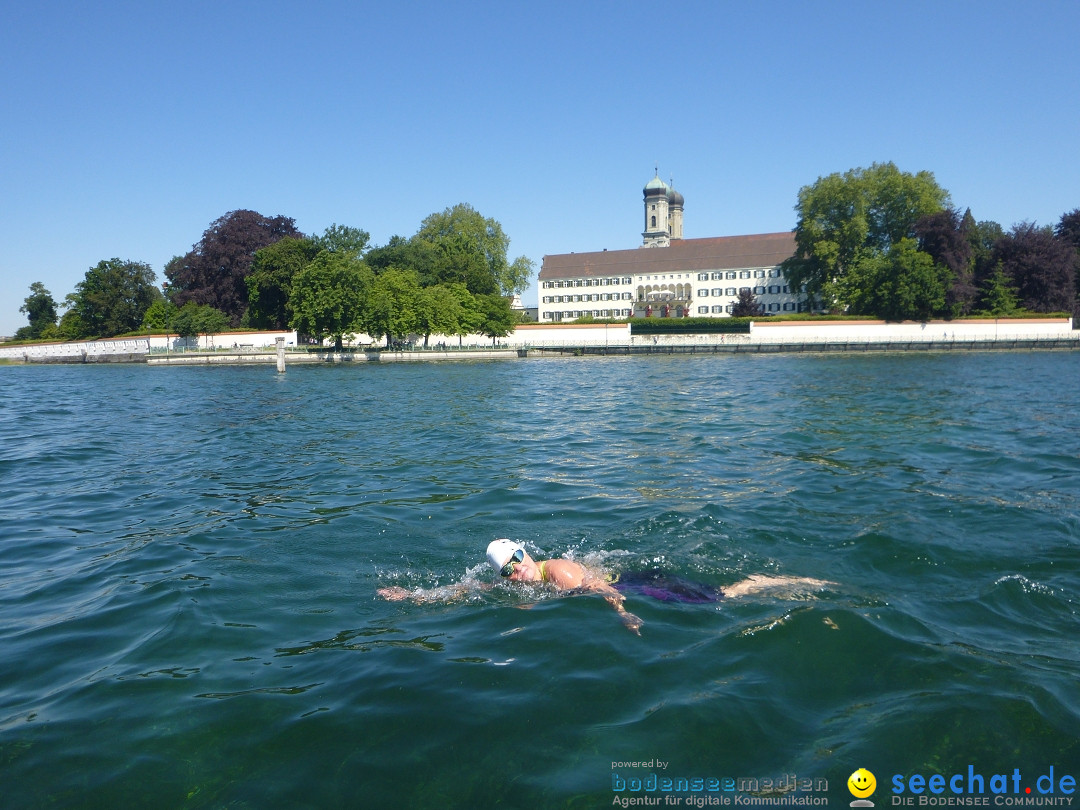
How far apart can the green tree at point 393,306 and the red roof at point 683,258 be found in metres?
54.2

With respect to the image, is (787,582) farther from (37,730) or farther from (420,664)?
(37,730)

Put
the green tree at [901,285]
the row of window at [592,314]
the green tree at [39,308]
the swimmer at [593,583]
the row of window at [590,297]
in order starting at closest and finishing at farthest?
the swimmer at [593,583]
the green tree at [901,285]
the green tree at [39,308]
the row of window at [592,314]
the row of window at [590,297]

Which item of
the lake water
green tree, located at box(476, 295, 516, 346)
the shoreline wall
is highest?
green tree, located at box(476, 295, 516, 346)

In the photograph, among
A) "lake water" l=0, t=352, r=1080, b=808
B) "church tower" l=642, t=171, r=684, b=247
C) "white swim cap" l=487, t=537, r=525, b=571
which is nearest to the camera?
"lake water" l=0, t=352, r=1080, b=808

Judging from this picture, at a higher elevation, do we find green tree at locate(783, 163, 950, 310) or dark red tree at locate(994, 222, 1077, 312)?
green tree at locate(783, 163, 950, 310)

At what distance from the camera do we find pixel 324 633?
17.6 feet

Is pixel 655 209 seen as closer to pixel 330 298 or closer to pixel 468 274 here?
pixel 468 274

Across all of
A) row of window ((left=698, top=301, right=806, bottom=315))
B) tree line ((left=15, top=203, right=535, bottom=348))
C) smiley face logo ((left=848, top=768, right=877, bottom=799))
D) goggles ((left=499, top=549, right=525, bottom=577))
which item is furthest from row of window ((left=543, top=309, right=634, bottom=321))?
smiley face logo ((left=848, top=768, right=877, bottom=799))

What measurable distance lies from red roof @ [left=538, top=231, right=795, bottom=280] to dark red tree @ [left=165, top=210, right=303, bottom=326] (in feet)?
159

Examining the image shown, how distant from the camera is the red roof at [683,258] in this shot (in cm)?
10125

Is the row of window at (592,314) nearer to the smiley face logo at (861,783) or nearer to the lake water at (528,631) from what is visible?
the lake water at (528,631)

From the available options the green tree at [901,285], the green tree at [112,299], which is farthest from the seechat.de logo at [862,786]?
the green tree at [112,299]

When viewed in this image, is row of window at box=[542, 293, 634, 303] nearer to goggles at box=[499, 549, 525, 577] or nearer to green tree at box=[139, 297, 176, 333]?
green tree at box=[139, 297, 176, 333]

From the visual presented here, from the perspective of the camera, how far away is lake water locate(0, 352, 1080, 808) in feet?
12.3
